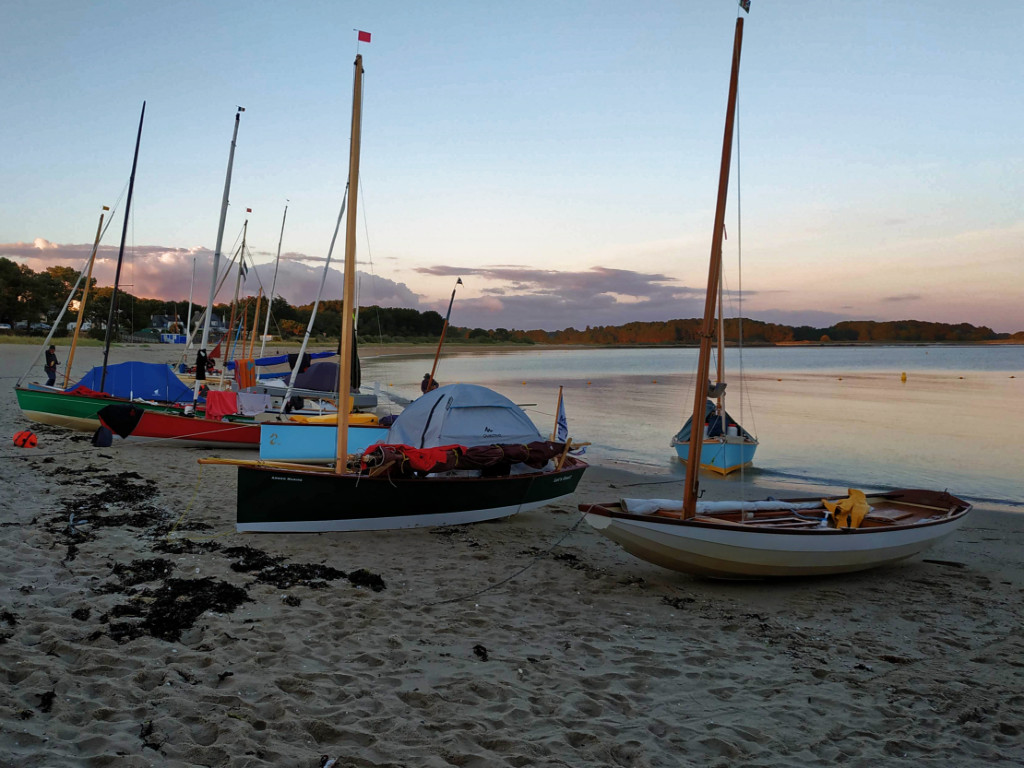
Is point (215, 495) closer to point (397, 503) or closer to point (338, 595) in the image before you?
point (397, 503)

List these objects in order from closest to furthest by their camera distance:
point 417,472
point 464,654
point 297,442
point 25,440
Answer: point 464,654
point 417,472
point 297,442
point 25,440

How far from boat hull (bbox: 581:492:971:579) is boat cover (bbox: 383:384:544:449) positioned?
3415 millimetres

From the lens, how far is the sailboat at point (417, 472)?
8.84 metres

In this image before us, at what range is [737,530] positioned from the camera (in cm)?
737

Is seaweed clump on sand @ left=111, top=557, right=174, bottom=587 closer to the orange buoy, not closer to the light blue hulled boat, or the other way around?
the orange buoy

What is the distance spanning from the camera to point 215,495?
1133 cm

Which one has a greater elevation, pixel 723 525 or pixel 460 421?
pixel 460 421

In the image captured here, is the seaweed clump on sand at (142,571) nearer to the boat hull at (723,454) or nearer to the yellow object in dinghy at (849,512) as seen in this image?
the yellow object in dinghy at (849,512)

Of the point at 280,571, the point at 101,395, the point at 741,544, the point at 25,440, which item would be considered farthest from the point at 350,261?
the point at 101,395

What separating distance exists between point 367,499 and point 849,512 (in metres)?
6.36

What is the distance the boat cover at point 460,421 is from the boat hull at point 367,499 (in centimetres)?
96

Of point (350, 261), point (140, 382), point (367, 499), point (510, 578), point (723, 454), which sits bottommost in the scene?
point (510, 578)

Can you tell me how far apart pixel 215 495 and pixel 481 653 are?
7314 millimetres

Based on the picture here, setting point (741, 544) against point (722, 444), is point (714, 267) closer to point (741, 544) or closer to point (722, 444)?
point (741, 544)
